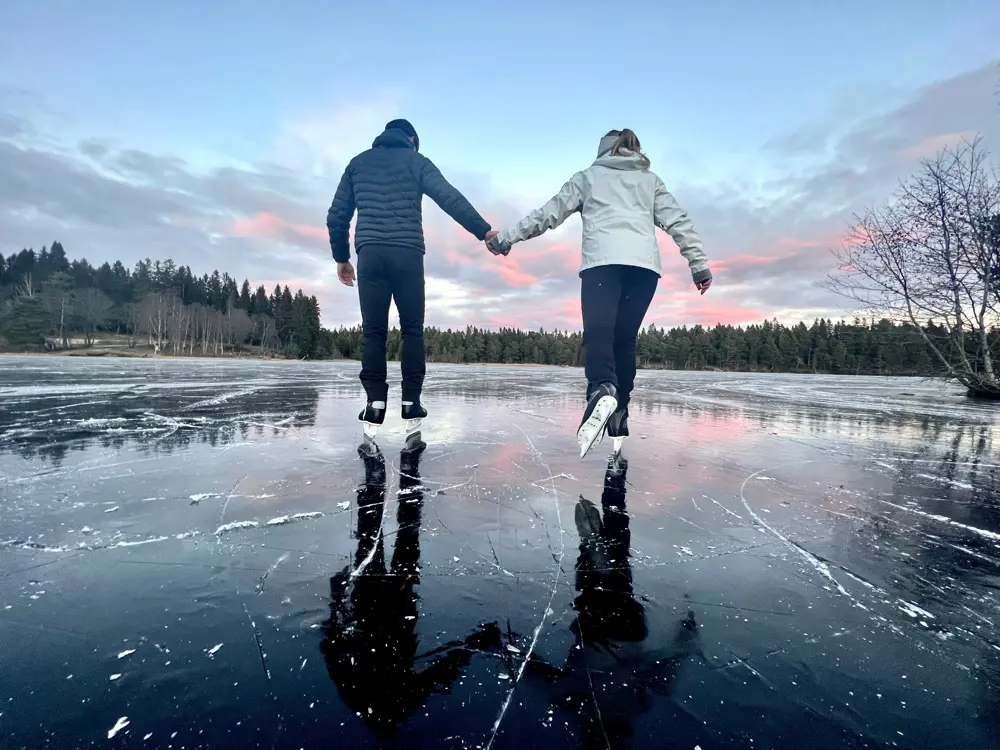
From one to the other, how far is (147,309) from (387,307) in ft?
274

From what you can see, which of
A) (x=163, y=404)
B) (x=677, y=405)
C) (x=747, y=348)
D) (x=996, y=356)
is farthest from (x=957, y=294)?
(x=747, y=348)

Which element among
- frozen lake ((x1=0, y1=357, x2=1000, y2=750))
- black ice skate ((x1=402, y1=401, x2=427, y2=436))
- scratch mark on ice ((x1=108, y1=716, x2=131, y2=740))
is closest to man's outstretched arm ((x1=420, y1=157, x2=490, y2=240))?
black ice skate ((x1=402, y1=401, x2=427, y2=436))

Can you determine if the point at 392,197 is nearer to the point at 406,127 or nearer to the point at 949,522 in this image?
the point at 406,127

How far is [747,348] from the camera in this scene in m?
64.8

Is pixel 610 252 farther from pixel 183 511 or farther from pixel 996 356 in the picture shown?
pixel 996 356

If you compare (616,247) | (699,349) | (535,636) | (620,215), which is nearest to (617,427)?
(616,247)

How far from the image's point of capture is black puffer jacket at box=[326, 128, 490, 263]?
338 centimetres

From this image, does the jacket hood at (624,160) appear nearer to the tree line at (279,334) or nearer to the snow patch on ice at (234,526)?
the snow patch on ice at (234,526)

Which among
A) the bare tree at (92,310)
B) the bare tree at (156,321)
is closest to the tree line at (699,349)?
the bare tree at (156,321)

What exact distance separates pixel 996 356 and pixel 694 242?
9458mm

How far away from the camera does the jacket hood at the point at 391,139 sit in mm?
3506

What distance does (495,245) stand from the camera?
3457 millimetres

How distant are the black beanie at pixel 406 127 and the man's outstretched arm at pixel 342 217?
50 centimetres

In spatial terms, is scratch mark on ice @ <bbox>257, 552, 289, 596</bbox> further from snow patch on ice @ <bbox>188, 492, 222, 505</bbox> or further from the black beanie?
the black beanie
